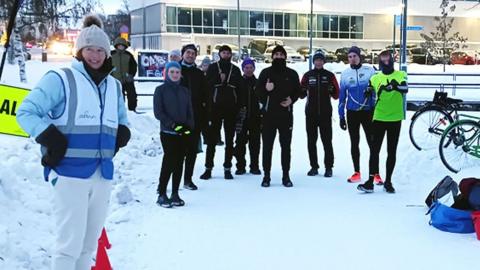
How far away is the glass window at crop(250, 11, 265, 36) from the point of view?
6272cm

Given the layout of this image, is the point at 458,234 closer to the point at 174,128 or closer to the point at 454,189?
the point at 454,189

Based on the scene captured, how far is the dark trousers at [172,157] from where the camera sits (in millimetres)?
6945

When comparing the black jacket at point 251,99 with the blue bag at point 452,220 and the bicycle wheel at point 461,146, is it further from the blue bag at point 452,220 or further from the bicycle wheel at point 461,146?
the blue bag at point 452,220

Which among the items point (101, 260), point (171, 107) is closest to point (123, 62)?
point (171, 107)

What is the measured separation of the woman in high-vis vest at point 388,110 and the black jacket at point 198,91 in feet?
7.47

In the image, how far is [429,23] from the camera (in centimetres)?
6950

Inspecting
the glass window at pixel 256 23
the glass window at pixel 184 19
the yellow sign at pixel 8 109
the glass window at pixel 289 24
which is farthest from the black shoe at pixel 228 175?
the glass window at pixel 289 24

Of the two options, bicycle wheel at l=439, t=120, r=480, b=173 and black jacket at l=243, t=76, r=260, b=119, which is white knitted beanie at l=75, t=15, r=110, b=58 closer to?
black jacket at l=243, t=76, r=260, b=119

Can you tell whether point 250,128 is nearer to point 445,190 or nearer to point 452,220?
point 445,190

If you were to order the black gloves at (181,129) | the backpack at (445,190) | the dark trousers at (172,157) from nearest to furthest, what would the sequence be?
the backpack at (445,190) → the black gloves at (181,129) → the dark trousers at (172,157)

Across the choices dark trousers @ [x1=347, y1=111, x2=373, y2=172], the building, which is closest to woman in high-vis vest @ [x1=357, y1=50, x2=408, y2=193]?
dark trousers @ [x1=347, y1=111, x2=373, y2=172]

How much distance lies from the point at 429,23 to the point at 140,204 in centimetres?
6811

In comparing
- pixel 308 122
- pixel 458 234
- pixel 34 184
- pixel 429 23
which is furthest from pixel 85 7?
pixel 429 23

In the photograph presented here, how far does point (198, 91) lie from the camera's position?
803cm
